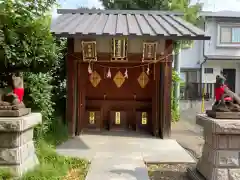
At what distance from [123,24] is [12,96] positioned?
6297 millimetres

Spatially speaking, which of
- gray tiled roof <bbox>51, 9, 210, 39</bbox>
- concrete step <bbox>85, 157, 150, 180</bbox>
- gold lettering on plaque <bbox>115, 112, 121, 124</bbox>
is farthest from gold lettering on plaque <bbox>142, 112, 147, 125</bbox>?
concrete step <bbox>85, 157, 150, 180</bbox>

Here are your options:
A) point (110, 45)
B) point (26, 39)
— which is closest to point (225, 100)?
point (26, 39)

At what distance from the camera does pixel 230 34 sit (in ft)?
72.5

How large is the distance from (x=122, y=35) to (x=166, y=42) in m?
1.76

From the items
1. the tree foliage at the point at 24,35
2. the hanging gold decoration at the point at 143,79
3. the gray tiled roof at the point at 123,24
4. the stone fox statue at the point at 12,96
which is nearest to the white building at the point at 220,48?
the gray tiled roof at the point at 123,24

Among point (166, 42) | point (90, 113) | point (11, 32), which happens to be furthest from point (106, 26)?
point (11, 32)

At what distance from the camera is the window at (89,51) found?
9.14m

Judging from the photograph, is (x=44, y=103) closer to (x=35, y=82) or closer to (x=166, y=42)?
(x=35, y=82)

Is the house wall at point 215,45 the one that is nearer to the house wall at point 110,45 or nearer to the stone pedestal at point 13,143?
the house wall at point 110,45

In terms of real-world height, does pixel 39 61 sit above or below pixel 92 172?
above

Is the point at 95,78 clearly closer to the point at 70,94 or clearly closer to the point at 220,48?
the point at 70,94

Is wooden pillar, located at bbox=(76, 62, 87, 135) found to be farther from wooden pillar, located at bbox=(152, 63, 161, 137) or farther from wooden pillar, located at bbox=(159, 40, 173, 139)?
wooden pillar, located at bbox=(159, 40, 173, 139)

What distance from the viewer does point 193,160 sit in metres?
6.73

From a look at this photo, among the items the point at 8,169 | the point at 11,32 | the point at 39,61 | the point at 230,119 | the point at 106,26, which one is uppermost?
the point at 106,26
